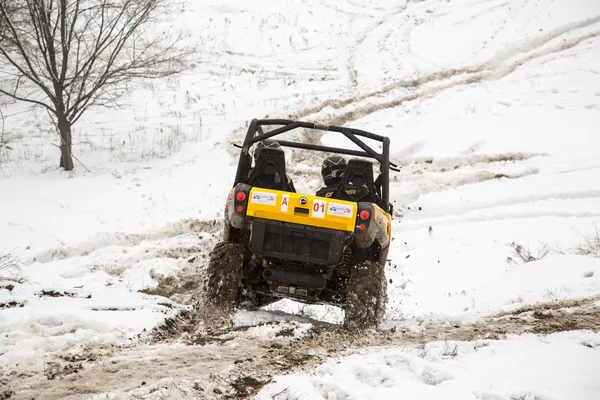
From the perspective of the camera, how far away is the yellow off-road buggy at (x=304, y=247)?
5062 millimetres

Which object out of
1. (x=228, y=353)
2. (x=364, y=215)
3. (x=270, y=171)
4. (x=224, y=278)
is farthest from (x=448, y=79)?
(x=228, y=353)

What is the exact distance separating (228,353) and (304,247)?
4.37 ft

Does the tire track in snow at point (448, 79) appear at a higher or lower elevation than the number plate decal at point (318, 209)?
higher

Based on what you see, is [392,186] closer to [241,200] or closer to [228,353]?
[241,200]

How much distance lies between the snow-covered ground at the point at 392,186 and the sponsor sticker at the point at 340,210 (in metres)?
1.00

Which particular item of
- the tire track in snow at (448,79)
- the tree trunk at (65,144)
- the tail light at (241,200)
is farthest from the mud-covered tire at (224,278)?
the tire track in snow at (448,79)

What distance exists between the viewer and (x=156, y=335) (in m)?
4.59

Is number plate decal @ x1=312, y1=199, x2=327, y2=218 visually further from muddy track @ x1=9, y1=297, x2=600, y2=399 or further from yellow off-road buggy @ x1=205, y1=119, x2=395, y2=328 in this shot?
muddy track @ x1=9, y1=297, x2=600, y2=399

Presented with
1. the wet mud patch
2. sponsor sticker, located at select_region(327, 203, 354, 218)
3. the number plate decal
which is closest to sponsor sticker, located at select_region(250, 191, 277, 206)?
the number plate decal

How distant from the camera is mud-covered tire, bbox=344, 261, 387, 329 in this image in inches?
200

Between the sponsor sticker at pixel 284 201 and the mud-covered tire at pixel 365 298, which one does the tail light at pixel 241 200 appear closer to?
the sponsor sticker at pixel 284 201

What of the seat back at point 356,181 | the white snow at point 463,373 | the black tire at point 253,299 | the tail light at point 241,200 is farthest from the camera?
the black tire at point 253,299

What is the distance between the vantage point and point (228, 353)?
4.10 metres

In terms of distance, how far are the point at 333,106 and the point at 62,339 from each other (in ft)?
39.2
